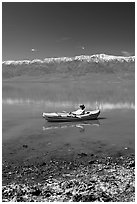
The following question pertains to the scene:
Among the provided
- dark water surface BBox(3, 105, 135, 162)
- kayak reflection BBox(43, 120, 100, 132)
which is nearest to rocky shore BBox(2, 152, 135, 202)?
dark water surface BBox(3, 105, 135, 162)

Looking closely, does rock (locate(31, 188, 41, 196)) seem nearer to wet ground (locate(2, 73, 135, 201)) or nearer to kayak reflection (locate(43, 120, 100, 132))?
wet ground (locate(2, 73, 135, 201))

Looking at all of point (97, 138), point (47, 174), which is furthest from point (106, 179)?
point (97, 138)

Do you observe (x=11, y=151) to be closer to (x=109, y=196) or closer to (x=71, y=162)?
(x=71, y=162)

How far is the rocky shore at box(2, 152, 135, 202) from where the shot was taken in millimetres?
9883

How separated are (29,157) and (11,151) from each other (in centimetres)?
168

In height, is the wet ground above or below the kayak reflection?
below

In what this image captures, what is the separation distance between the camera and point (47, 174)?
40.9 ft

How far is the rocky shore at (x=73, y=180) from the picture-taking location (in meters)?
9.88

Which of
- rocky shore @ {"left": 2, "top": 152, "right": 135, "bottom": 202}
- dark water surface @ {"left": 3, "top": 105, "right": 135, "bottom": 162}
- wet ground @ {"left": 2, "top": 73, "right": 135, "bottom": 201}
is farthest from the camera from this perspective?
dark water surface @ {"left": 3, "top": 105, "right": 135, "bottom": 162}

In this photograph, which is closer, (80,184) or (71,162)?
(80,184)

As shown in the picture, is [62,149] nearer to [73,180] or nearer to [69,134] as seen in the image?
[69,134]

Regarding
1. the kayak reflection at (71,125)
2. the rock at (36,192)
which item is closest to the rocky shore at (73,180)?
the rock at (36,192)

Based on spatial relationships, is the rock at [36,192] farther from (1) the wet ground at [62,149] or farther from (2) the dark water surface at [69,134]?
(2) the dark water surface at [69,134]

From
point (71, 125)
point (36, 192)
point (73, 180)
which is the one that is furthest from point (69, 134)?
point (36, 192)
